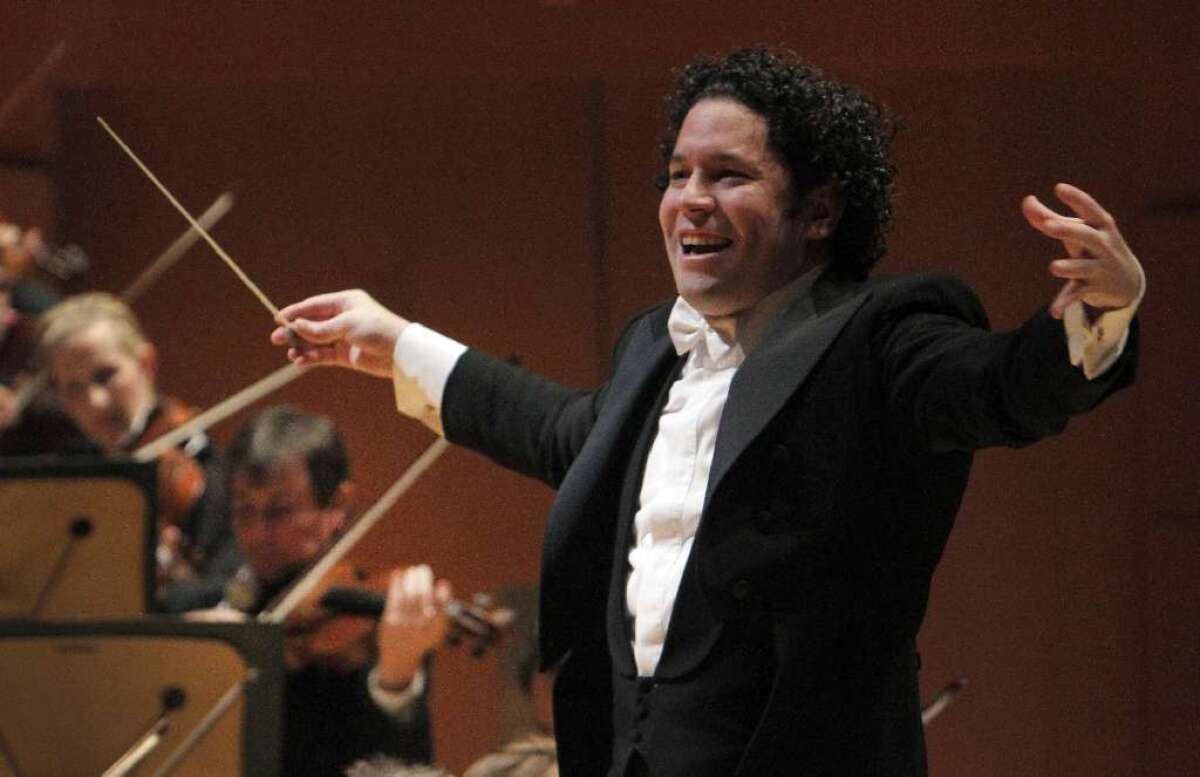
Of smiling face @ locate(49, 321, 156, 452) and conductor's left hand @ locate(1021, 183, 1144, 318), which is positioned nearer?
conductor's left hand @ locate(1021, 183, 1144, 318)

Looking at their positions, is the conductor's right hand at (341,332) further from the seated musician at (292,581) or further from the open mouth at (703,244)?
the seated musician at (292,581)

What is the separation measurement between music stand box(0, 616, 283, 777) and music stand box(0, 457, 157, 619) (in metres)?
0.34

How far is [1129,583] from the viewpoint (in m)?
2.80

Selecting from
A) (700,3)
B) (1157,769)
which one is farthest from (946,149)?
(1157,769)

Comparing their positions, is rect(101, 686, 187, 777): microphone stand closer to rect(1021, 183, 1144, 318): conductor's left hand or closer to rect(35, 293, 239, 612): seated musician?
rect(1021, 183, 1144, 318): conductor's left hand

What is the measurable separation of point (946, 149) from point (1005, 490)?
0.56m

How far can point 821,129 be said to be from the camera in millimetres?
1560

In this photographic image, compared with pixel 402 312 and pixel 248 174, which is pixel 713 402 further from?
pixel 248 174

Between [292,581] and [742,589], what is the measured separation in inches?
49.6

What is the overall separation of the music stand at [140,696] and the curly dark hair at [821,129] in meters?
0.63

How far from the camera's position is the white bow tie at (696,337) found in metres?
1.56

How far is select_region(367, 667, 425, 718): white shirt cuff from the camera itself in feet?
7.89

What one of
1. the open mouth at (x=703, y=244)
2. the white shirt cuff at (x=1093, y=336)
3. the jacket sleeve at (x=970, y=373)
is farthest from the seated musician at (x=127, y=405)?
the white shirt cuff at (x=1093, y=336)

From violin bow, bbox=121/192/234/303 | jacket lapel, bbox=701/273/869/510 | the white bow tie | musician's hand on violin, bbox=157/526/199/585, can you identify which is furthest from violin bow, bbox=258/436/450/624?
jacket lapel, bbox=701/273/869/510
